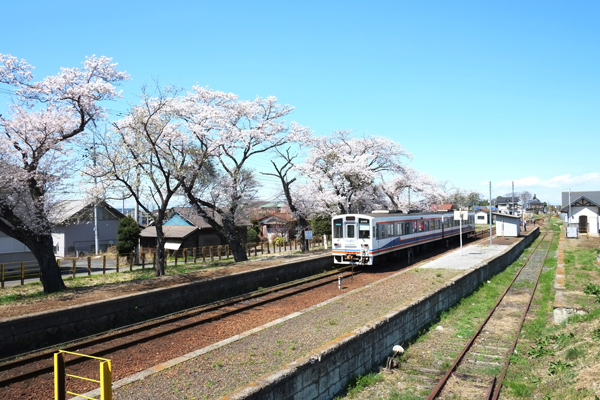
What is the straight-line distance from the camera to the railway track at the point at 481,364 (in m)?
7.39

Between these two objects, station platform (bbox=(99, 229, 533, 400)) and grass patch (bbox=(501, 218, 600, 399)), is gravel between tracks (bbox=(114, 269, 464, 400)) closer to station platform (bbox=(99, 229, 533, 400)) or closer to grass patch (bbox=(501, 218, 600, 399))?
station platform (bbox=(99, 229, 533, 400))

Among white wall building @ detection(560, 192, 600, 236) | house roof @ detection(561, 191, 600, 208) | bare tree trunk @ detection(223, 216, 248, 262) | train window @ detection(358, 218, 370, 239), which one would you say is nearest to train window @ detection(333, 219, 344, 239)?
train window @ detection(358, 218, 370, 239)

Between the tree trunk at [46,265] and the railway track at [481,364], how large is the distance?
→ 1179 centimetres

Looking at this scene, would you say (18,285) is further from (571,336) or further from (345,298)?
(571,336)

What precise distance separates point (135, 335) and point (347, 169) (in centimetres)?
2095

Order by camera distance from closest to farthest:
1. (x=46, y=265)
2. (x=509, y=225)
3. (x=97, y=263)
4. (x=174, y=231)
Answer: (x=46, y=265)
(x=97, y=263)
(x=174, y=231)
(x=509, y=225)

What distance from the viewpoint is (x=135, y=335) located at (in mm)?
10117

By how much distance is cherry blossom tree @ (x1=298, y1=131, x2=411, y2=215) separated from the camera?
29.7 meters

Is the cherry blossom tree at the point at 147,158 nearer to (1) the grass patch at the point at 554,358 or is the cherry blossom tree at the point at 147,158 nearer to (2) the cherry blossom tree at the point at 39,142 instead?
(2) the cherry blossom tree at the point at 39,142

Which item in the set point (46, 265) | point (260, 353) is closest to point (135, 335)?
point (260, 353)

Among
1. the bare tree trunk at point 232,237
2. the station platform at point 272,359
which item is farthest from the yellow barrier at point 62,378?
the bare tree trunk at point 232,237

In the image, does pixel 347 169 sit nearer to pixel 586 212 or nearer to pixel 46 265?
pixel 46 265

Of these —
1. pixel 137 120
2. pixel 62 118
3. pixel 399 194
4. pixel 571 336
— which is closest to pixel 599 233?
pixel 399 194

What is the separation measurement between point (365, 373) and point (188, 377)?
3177mm
